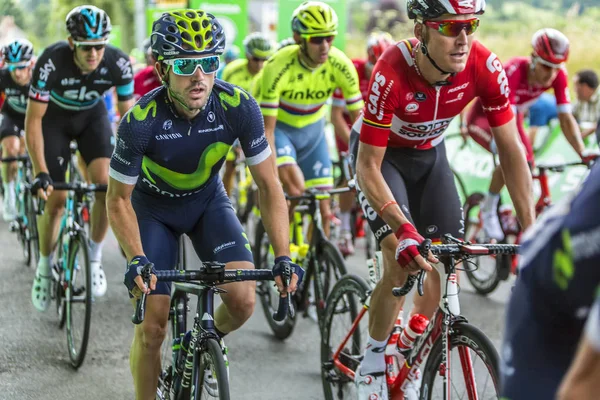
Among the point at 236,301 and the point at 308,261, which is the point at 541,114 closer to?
the point at 308,261

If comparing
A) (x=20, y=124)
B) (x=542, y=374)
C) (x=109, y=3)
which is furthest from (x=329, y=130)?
(x=109, y=3)

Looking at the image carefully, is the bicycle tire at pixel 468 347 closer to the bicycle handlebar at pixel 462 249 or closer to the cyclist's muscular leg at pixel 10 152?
the bicycle handlebar at pixel 462 249

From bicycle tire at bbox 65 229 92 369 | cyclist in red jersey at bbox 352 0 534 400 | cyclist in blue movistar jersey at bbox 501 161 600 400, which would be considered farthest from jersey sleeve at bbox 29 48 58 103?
cyclist in blue movistar jersey at bbox 501 161 600 400

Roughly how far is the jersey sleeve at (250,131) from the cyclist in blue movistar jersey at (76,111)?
2545mm

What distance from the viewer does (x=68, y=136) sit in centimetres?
773

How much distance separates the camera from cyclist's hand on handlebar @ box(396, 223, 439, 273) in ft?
12.1

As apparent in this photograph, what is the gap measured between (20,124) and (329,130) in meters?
5.57

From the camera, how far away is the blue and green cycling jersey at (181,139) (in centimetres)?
418

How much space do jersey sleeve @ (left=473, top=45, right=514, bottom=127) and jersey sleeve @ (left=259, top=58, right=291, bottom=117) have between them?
2849 millimetres

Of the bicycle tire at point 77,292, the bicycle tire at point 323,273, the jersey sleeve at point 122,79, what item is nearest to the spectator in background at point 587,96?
the bicycle tire at point 323,273

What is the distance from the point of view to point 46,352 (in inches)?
264

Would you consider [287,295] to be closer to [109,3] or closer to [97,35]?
[97,35]

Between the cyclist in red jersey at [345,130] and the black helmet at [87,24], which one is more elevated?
the black helmet at [87,24]

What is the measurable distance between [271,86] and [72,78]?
5.28 feet
